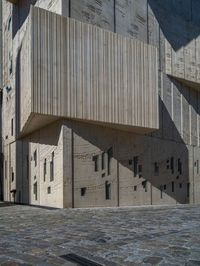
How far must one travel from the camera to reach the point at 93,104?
16141 millimetres

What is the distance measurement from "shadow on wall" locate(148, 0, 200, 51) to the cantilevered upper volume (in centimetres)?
507

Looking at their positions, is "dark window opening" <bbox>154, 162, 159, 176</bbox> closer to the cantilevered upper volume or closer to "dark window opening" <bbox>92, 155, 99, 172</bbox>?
the cantilevered upper volume

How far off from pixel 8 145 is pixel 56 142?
7.42m

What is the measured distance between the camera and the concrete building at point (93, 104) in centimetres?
1536

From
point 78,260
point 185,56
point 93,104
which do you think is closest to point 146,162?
point 93,104

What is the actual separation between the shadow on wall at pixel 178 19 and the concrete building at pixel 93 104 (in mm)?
96

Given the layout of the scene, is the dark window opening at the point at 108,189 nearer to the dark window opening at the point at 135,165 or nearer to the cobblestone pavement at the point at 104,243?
the dark window opening at the point at 135,165

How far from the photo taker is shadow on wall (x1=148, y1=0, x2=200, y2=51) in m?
22.5

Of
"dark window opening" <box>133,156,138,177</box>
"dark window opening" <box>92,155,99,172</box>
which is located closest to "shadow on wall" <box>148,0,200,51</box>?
"dark window opening" <box>133,156,138,177</box>

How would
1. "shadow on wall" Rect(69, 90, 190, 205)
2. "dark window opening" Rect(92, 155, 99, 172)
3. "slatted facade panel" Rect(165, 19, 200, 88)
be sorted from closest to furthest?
"dark window opening" Rect(92, 155, 99, 172) → "shadow on wall" Rect(69, 90, 190, 205) → "slatted facade panel" Rect(165, 19, 200, 88)

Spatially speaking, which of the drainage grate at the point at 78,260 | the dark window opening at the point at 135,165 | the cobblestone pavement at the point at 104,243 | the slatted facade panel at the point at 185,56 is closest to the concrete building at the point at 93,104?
the dark window opening at the point at 135,165

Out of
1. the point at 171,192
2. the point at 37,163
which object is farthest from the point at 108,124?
the point at 171,192

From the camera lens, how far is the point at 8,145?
2259 cm

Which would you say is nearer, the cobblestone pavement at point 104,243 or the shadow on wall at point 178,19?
the cobblestone pavement at point 104,243
